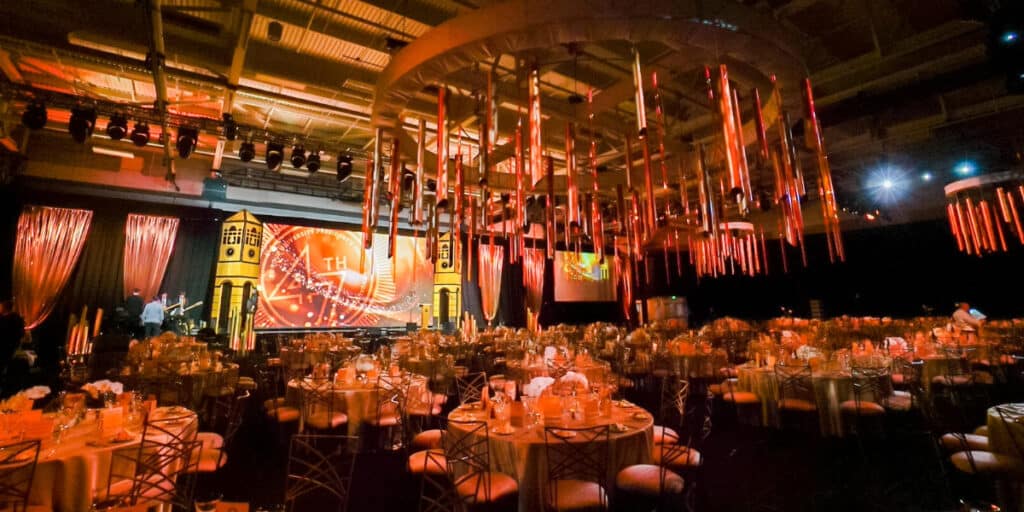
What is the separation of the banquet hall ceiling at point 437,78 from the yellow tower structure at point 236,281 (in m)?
3.56

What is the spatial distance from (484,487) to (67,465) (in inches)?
96.2

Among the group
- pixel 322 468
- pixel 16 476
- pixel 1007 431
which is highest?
pixel 16 476

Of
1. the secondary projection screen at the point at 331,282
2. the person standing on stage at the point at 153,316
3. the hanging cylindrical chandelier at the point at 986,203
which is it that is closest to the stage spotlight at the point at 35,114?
the person standing on stage at the point at 153,316

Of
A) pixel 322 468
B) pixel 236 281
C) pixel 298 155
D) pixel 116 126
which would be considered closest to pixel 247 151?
pixel 298 155

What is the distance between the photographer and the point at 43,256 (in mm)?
9273

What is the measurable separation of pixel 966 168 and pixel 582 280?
36.1 feet

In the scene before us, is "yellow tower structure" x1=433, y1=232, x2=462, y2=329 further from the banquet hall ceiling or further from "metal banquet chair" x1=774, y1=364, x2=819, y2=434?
A: "metal banquet chair" x1=774, y1=364, x2=819, y2=434

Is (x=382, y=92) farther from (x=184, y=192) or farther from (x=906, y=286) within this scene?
(x=906, y=286)

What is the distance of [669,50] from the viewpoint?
588 centimetres

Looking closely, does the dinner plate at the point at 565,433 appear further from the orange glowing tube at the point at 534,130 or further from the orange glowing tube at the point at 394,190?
the orange glowing tube at the point at 394,190

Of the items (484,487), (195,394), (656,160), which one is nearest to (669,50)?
(656,160)

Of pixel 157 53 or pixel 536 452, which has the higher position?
pixel 157 53

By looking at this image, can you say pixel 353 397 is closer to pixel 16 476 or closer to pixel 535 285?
pixel 16 476

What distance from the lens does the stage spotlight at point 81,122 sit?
6111 millimetres
